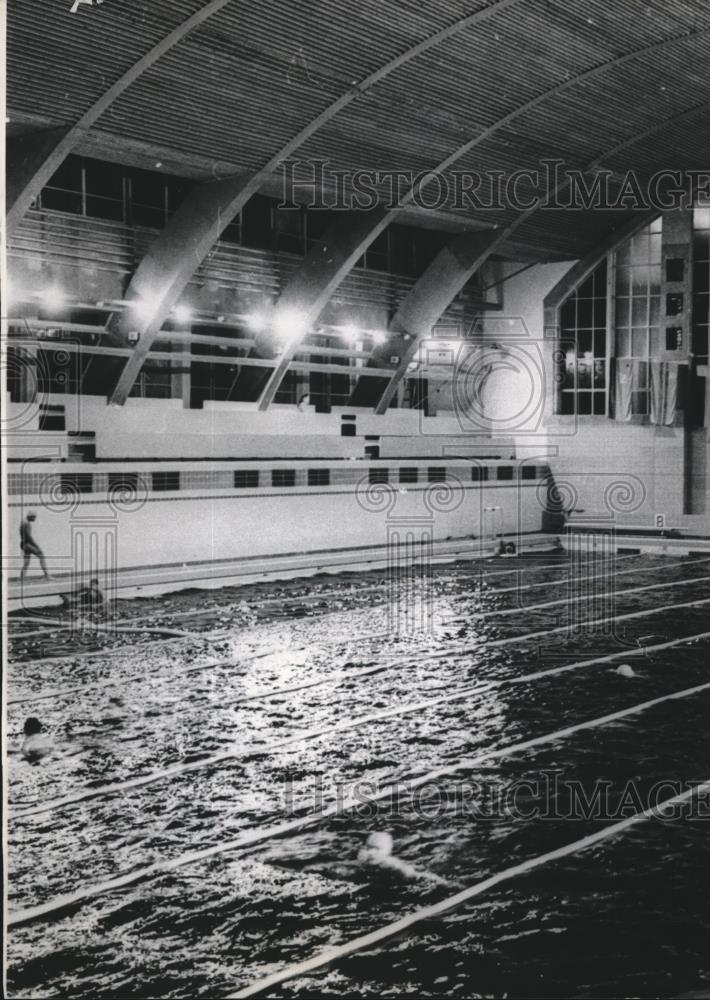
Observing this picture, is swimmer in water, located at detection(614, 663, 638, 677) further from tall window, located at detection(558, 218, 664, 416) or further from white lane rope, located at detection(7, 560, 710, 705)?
tall window, located at detection(558, 218, 664, 416)

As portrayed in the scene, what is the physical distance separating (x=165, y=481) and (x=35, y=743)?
33.1 ft

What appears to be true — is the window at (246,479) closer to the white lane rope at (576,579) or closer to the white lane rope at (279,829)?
the white lane rope at (576,579)

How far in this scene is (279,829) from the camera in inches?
251

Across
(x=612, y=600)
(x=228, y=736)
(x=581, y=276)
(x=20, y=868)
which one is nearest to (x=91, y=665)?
(x=228, y=736)

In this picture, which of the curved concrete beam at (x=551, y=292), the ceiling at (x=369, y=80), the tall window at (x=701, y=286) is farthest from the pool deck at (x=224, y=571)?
the tall window at (x=701, y=286)

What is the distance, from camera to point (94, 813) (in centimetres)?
668

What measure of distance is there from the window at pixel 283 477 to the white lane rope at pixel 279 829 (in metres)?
11.8

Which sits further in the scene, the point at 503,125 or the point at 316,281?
the point at 316,281

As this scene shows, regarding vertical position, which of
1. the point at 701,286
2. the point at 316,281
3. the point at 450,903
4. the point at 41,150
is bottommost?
the point at 450,903

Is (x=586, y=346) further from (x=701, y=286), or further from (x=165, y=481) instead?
(x=165, y=481)

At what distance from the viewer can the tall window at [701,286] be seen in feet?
92.1

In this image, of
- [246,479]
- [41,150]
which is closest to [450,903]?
[246,479]

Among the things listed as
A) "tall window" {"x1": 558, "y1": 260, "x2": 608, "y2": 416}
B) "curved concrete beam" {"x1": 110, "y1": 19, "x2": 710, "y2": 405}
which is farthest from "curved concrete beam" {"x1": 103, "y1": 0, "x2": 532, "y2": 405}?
"tall window" {"x1": 558, "y1": 260, "x2": 608, "y2": 416}

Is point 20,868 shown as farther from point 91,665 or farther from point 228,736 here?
point 91,665
